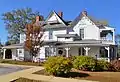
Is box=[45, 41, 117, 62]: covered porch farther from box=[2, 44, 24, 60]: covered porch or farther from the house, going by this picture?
box=[2, 44, 24, 60]: covered porch

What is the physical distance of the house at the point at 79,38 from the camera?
1613 inches

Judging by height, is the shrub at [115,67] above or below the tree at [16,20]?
below

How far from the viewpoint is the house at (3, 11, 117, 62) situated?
41.0 m

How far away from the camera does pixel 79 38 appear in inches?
1736

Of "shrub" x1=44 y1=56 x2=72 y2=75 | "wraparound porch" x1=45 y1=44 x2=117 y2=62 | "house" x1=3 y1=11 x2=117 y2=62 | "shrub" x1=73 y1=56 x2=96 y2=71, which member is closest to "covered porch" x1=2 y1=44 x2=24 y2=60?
"house" x1=3 y1=11 x2=117 y2=62

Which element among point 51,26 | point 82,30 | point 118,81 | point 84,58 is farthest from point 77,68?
point 51,26

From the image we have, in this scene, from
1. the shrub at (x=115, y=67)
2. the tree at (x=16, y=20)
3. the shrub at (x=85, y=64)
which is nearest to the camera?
the shrub at (x=85, y=64)

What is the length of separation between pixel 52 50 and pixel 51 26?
4.88 metres

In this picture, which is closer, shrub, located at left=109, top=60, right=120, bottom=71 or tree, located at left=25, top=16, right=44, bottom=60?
shrub, located at left=109, top=60, right=120, bottom=71

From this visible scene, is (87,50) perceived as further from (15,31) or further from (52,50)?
(15,31)

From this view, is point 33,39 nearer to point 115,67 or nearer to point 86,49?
point 86,49

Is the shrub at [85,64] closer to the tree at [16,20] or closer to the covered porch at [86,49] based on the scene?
the covered porch at [86,49]

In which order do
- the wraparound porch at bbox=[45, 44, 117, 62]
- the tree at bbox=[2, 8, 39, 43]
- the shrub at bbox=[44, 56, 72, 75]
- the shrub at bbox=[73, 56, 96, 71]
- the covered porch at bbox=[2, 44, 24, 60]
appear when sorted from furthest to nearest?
1. the tree at bbox=[2, 8, 39, 43]
2. the covered porch at bbox=[2, 44, 24, 60]
3. the wraparound porch at bbox=[45, 44, 117, 62]
4. the shrub at bbox=[73, 56, 96, 71]
5. the shrub at bbox=[44, 56, 72, 75]

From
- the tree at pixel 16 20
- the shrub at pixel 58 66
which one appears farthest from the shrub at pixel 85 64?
the tree at pixel 16 20
